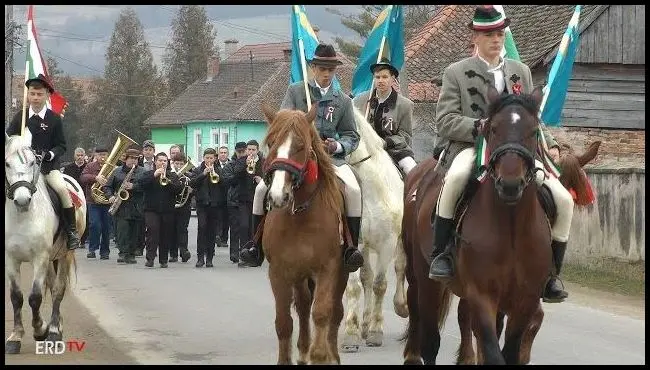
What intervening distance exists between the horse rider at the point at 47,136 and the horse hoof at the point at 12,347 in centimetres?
134

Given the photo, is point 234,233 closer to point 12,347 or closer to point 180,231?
point 180,231

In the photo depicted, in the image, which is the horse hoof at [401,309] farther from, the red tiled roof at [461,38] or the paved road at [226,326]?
the red tiled roof at [461,38]

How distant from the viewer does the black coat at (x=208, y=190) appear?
24391mm

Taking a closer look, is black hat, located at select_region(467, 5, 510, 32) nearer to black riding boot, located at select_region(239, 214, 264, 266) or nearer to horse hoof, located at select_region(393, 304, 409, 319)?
black riding boot, located at select_region(239, 214, 264, 266)

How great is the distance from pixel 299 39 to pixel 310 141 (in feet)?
11.5

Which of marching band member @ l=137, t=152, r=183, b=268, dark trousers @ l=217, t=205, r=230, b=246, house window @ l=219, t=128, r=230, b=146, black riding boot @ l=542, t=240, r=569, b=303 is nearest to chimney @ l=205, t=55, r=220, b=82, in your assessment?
house window @ l=219, t=128, r=230, b=146

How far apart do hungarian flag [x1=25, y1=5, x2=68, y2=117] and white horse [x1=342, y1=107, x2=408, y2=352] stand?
3.48m

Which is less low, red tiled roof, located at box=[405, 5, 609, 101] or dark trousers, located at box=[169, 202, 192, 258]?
red tiled roof, located at box=[405, 5, 609, 101]

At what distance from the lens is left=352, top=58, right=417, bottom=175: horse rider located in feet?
44.1

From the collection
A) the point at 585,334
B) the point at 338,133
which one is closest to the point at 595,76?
the point at 585,334

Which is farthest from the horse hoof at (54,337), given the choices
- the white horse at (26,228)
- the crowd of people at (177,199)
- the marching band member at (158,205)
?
the marching band member at (158,205)

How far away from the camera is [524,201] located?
8617 mm

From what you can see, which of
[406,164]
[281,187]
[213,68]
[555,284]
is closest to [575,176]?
[406,164]

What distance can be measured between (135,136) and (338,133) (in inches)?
3709
